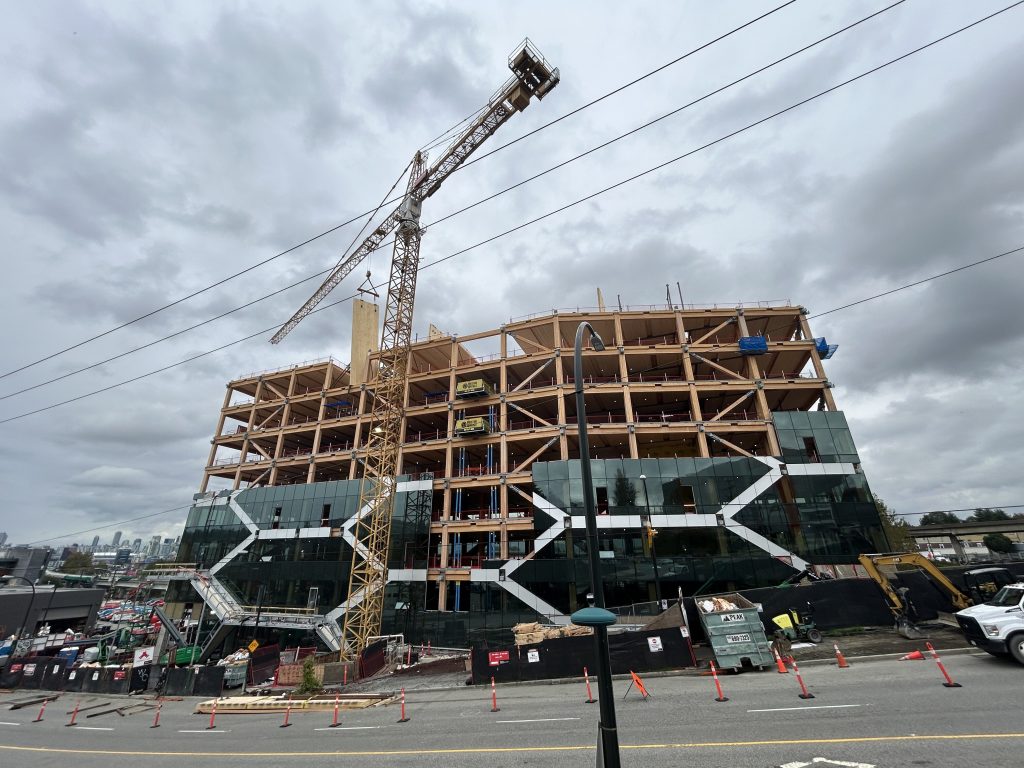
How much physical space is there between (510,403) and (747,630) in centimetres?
2797

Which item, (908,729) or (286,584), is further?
(286,584)

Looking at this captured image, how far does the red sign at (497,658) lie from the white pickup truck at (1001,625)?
17053mm

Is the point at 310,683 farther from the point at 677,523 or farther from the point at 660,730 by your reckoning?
Result: the point at 677,523

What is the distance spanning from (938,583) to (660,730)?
66.4ft

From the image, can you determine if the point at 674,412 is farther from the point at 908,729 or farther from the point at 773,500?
the point at 908,729

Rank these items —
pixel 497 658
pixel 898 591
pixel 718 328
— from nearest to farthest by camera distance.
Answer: pixel 497 658, pixel 898 591, pixel 718 328

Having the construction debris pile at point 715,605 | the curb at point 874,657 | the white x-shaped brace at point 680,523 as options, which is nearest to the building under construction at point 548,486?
the white x-shaped brace at point 680,523

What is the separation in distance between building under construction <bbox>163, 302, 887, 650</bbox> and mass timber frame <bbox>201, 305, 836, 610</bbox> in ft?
0.77

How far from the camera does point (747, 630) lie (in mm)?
17984

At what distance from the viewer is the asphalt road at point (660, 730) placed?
30.0ft

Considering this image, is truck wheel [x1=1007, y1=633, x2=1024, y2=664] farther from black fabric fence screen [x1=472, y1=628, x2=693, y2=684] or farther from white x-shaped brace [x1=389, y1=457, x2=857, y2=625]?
white x-shaped brace [x1=389, y1=457, x2=857, y2=625]

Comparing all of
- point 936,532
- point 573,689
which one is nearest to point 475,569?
point 573,689

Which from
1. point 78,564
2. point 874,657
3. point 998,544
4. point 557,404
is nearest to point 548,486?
point 557,404

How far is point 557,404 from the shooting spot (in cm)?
4328
